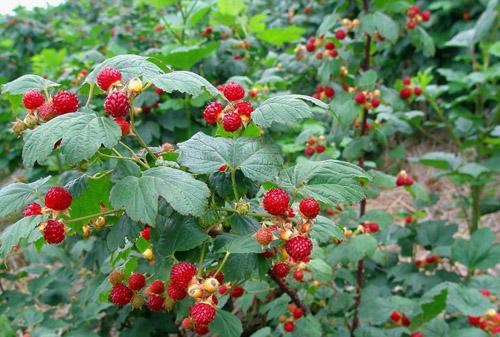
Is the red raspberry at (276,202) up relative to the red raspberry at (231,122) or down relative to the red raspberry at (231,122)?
down

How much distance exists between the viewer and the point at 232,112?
0.93m

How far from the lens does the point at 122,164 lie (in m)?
0.94

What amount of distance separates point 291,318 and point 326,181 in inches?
26.9

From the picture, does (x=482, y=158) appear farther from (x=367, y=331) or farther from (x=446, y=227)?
(x=367, y=331)

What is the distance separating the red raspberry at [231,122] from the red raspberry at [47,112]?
0.32 m

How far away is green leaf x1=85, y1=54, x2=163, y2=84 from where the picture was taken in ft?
2.94

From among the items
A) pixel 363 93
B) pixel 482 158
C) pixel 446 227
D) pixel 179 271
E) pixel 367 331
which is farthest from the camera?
pixel 482 158

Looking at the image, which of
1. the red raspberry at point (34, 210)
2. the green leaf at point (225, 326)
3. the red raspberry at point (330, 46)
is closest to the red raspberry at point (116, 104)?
the red raspberry at point (34, 210)

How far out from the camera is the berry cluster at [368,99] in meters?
1.90

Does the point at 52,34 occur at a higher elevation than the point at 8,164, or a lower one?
higher

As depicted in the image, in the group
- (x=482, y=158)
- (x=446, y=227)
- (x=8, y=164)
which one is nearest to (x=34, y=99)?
(x=446, y=227)

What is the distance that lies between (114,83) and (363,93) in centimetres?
129

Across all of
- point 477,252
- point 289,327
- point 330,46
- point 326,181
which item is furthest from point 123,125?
point 477,252

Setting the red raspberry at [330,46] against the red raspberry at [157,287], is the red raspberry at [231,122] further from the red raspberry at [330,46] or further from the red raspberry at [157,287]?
the red raspberry at [330,46]
